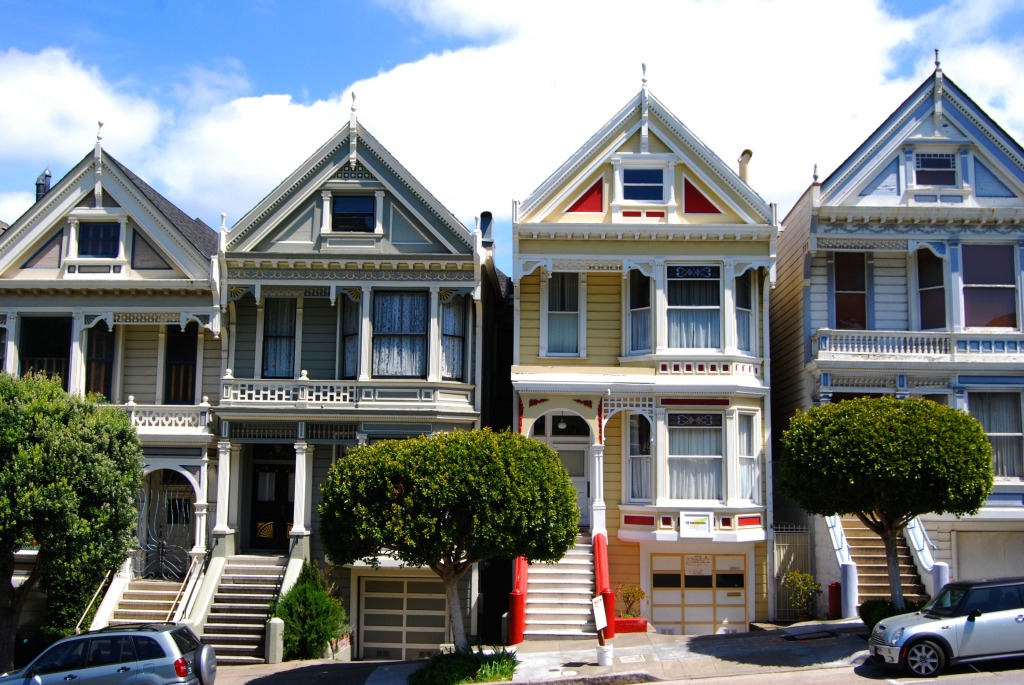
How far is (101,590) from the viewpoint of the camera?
24.3 metres

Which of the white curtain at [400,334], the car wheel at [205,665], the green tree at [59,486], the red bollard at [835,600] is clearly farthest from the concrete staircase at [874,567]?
the green tree at [59,486]

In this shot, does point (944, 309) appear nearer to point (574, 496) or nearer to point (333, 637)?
point (574, 496)

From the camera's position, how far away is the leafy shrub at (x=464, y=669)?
1853 cm

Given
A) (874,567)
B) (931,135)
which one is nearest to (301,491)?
(874,567)

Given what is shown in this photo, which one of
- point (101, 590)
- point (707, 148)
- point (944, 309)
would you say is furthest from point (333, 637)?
point (944, 309)

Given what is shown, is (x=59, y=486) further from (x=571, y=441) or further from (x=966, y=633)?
(x=966, y=633)

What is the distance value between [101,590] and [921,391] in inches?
805

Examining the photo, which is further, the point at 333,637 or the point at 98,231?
the point at 98,231

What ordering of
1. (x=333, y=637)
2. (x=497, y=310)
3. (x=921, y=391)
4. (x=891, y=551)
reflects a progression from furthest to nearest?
(x=497, y=310)
(x=921, y=391)
(x=333, y=637)
(x=891, y=551)

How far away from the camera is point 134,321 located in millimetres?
26047

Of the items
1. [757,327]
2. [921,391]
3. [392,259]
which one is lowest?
[921,391]

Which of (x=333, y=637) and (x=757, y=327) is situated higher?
(x=757, y=327)

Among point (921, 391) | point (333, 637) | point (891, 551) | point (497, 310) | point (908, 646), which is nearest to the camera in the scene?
point (908, 646)

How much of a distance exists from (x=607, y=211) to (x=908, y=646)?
12648 mm
